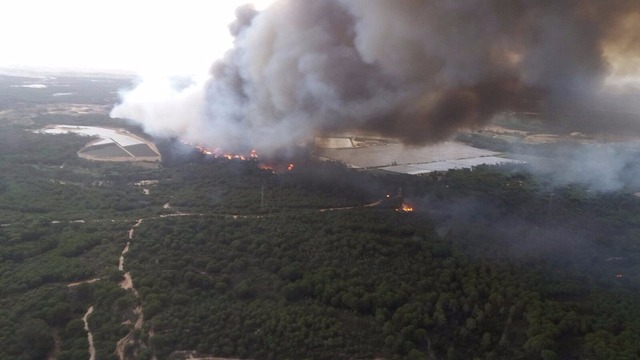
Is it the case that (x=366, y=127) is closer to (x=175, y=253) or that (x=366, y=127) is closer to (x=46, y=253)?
(x=175, y=253)

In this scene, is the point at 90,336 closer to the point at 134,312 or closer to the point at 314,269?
the point at 134,312

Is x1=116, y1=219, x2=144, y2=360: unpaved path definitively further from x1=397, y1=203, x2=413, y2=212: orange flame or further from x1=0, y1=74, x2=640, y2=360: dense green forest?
x1=397, y1=203, x2=413, y2=212: orange flame

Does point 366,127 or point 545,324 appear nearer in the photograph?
point 545,324

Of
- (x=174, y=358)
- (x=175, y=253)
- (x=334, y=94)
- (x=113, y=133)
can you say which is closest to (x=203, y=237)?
(x=175, y=253)

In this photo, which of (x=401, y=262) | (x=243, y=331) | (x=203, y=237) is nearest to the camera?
(x=243, y=331)

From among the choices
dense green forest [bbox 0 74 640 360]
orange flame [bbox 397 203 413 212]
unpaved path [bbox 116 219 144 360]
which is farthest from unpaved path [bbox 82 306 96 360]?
orange flame [bbox 397 203 413 212]

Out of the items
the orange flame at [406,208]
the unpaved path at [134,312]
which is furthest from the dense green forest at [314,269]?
the orange flame at [406,208]

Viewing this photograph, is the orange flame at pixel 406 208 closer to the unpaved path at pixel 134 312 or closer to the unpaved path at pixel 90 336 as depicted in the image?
the unpaved path at pixel 134 312

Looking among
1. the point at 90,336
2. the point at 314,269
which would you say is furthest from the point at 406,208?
the point at 90,336
